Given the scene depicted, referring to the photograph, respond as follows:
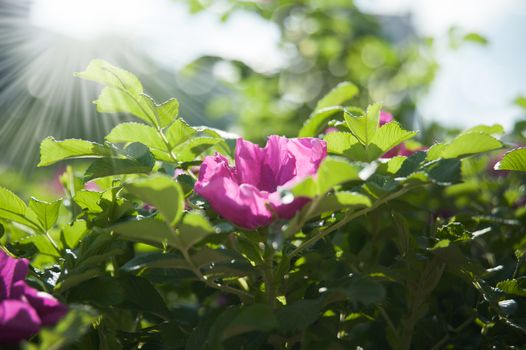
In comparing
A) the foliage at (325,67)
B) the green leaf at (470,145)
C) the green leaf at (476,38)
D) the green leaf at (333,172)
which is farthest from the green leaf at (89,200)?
the foliage at (325,67)

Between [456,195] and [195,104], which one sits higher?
[456,195]

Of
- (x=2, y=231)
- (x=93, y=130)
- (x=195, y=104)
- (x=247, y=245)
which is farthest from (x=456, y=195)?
(x=195, y=104)

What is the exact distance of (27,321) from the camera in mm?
520

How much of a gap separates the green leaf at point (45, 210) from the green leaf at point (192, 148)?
174 millimetres

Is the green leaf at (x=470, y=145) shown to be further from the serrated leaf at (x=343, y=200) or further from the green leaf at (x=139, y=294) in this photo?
the green leaf at (x=139, y=294)

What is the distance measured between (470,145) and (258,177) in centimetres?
25

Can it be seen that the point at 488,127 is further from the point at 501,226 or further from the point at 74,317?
the point at 74,317

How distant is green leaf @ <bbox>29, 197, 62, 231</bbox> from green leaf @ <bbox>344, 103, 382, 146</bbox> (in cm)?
38

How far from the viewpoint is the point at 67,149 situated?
0.73 meters

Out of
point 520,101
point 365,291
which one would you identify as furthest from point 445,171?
point 520,101

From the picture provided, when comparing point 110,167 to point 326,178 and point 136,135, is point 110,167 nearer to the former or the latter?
point 136,135

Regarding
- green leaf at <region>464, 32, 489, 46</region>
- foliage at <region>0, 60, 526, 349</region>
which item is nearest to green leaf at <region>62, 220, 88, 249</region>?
foliage at <region>0, 60, 526, 349</region>

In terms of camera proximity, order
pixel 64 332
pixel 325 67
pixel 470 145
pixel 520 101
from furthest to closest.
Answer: pixel 325 67, pixel 520 101, pixel 470 145, pixel 64 332

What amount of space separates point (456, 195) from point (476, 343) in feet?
2.31
